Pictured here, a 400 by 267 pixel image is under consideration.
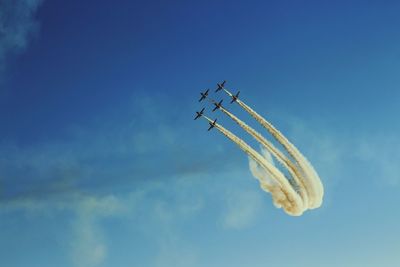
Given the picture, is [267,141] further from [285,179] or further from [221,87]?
[221,87]

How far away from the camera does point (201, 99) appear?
17225cm

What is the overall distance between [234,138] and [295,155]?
59.1ft

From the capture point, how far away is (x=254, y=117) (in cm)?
15862

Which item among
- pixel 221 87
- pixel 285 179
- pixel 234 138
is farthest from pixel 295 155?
pixel 221 87

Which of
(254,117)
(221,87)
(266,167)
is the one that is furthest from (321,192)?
(221,87)

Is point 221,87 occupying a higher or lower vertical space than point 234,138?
higher

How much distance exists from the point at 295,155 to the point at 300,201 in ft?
48.7

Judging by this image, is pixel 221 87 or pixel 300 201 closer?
pixel 300 201

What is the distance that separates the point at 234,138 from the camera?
15812cm

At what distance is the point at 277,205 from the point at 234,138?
82.5 ft

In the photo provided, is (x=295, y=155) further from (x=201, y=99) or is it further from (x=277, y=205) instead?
(x=201, y=99)

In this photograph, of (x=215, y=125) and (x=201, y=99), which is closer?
(x=215, y=125)

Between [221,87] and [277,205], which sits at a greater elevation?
[221,87]

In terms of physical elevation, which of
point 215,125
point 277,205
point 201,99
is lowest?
point 277,205
